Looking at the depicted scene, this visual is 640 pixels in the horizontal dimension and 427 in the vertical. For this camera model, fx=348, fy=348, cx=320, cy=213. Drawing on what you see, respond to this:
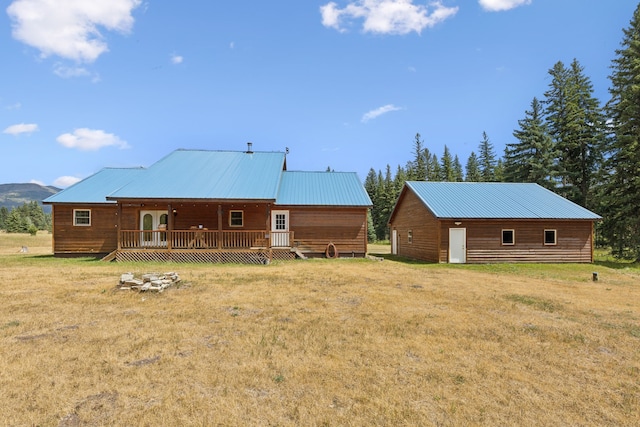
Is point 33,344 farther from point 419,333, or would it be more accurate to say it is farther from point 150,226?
point 150,226

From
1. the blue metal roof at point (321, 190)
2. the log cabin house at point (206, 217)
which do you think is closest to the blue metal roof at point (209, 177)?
the log cabin house at point (206, 217)

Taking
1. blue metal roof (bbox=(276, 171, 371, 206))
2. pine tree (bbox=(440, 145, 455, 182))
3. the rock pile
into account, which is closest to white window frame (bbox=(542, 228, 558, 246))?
blue metal roof (bbox=(276, 171, 371, 206))

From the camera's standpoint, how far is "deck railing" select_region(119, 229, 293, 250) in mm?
18469

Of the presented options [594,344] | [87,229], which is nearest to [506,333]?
[594,344]

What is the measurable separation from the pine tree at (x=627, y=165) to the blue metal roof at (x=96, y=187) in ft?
99.8

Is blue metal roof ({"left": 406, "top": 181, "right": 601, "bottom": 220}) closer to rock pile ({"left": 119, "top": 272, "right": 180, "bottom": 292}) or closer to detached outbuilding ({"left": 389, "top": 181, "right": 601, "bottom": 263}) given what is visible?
detached outbuilding ({"left": 389, "top": 181, "right": 601, "bottom": 263})

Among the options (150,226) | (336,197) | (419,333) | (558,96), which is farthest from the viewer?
(558,96)

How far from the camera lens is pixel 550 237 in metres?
21.8

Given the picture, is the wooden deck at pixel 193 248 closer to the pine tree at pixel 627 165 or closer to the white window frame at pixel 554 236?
the white window frame at pixel 554 236

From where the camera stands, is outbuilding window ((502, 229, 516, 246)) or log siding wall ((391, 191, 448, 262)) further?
log siding wall ((391, 191, 448, 262))

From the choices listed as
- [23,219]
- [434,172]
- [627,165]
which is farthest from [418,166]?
[23,219]

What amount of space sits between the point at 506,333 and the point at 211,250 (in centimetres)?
1479

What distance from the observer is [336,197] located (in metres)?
22.1

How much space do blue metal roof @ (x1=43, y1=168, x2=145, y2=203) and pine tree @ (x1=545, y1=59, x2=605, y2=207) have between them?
126 feet
